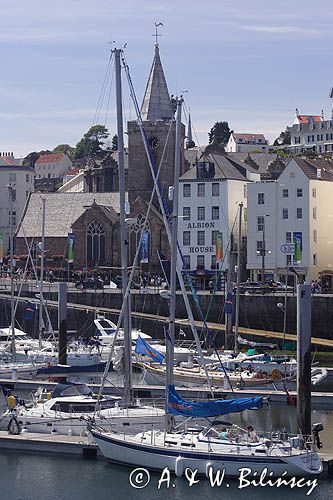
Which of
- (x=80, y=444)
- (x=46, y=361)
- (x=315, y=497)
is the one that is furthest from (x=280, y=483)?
(x=46, y=361)

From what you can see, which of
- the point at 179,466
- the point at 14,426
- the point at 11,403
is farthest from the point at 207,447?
the point at 11,403

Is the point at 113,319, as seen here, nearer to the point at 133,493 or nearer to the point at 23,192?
the point at 133,493

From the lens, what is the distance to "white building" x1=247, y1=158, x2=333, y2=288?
80.6 m

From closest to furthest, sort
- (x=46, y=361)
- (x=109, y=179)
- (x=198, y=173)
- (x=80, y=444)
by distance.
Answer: (x=80, y=444), (x=46, y=361), (x=198, y=173), (x=109, y=179)

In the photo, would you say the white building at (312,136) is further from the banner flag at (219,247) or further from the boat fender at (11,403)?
the boat fender at (11,403)

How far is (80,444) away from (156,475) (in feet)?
11.3

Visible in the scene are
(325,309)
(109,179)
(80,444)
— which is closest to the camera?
(80,444)

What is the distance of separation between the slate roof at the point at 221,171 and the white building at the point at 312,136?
308 ft

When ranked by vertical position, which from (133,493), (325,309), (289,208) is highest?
(289,208)

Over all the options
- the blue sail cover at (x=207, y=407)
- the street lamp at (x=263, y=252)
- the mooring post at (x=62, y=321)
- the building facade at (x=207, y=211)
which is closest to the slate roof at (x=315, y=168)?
the street lamp at (x=263, y=252)

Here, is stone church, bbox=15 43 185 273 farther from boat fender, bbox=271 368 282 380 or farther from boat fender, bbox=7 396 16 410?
boat fender, bbox=7 396 16 410

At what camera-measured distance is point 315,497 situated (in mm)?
33812

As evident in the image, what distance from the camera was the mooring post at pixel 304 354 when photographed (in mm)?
37188

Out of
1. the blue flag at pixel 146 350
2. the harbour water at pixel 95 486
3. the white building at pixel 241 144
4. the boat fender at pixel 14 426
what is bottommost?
the harbour water at pixel 95 486
